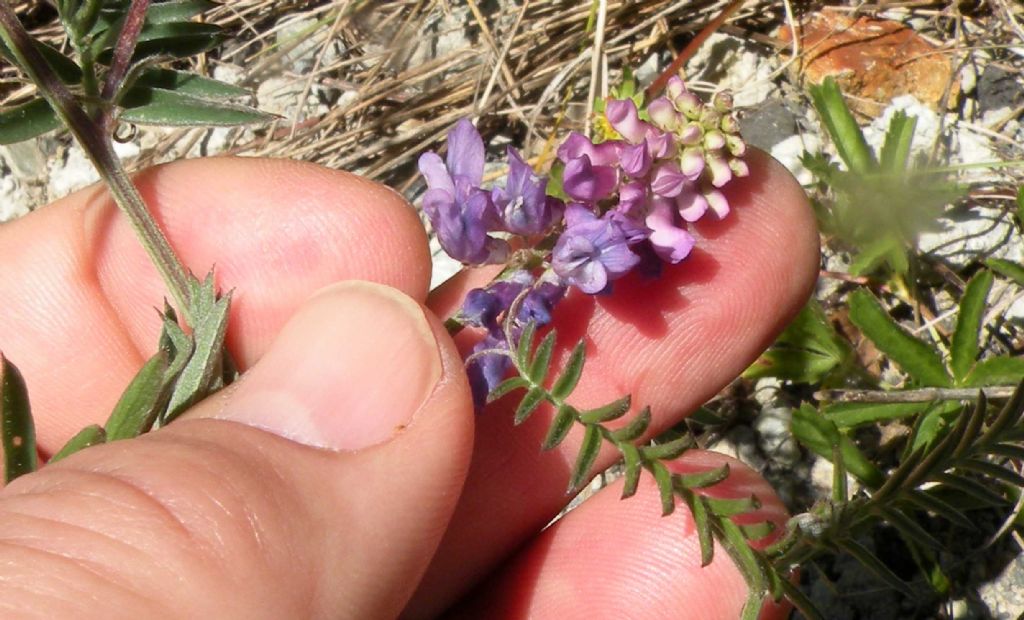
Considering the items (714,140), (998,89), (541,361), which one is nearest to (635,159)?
(714,140)

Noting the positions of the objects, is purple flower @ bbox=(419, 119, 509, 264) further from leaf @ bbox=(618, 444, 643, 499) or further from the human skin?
leaf @ bbox=(618, 444, 643, 499)

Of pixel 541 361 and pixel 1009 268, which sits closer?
pixel 541 361

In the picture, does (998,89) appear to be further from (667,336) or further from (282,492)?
(282,492)

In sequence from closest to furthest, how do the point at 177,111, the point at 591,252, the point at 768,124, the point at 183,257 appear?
1. the point at 591,252
2. the point at 177,111
3. the point at 183,257
4. the point at 768,124

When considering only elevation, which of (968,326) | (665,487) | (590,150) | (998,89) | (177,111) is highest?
(177,111)

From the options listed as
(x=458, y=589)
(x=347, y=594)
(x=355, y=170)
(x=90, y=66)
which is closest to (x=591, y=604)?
(x=458, y=589)
